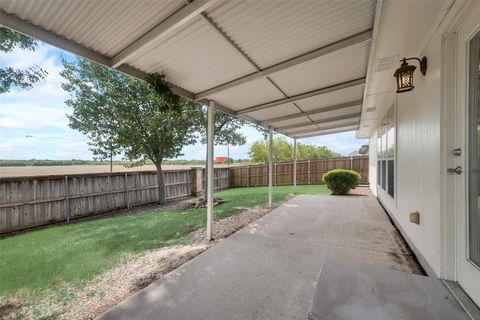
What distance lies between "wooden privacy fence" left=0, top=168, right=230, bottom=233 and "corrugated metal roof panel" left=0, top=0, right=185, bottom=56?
5729 millimetres

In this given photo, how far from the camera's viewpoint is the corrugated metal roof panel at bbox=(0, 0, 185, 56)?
170 cm

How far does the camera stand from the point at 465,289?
1.69 meters

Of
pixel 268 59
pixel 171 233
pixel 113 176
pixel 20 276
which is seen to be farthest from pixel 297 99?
pixel 113 176

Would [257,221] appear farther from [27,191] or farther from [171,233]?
[27,191]

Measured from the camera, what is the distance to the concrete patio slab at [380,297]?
1.36m

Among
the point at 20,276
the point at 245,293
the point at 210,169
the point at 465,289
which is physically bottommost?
the point at 20,276

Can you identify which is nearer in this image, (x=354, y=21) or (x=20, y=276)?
(x=354, y=21)

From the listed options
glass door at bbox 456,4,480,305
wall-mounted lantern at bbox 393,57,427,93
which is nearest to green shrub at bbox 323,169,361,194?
wall-mounted lantern at bbox 393,57,427,93

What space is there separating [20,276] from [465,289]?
4955 mm

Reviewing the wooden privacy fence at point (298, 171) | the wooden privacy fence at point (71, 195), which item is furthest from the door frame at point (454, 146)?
the wooden privacy fence at point (298, 171)

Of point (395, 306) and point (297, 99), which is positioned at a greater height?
point (297, 99)

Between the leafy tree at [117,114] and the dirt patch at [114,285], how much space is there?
4681mm

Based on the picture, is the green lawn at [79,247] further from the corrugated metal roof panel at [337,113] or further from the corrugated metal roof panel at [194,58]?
the corrugated metal roof panel at [337,113]

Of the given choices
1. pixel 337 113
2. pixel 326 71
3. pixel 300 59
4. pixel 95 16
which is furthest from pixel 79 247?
pixel 337 113
